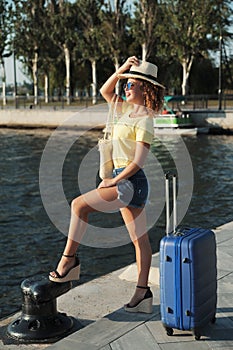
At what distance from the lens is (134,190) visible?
493 cm

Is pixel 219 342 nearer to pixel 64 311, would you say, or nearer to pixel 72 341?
pixel 72 341

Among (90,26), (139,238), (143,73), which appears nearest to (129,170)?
(139,238)

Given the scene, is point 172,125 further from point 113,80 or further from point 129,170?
point 129,170

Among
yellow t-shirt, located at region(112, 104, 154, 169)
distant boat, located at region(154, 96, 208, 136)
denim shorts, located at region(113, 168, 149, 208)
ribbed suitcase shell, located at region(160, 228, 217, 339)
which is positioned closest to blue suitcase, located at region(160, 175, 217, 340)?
ribbed suitcase shell, located at region(160, 228, 217, 339)

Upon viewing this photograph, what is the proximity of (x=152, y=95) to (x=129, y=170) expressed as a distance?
0.65 meters

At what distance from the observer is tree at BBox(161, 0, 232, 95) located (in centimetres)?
5716

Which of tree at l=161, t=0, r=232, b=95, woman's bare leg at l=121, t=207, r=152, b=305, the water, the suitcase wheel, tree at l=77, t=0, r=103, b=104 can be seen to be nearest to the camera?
the suitcase wheel

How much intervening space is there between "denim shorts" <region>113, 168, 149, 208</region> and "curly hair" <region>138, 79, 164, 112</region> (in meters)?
0.53

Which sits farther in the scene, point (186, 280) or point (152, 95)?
point (152, 95)

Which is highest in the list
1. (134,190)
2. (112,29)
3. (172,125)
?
(112,29)

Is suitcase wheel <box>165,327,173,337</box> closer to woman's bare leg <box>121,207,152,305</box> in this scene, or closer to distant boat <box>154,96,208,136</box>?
woman's bare leg <box>121,207,152,305</box>

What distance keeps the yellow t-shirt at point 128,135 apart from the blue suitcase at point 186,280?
→ 1.51ft

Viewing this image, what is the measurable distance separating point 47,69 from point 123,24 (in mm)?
13070

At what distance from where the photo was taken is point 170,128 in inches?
1540
